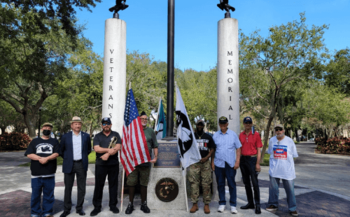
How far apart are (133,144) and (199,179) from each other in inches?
61.5

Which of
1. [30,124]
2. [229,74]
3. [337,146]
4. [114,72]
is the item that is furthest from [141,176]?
[337,146]

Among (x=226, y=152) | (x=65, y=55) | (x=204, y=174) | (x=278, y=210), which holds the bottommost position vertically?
(x=278, y=210)

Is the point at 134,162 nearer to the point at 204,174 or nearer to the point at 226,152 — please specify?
→ the point at 204,174

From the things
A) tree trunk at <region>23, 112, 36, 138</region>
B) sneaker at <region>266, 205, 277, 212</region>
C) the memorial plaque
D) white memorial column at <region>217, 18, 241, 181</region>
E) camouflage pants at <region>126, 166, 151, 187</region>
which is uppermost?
white memorial column at <region>217, 18, 241, 181</region>

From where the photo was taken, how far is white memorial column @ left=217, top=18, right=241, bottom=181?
34.8 ft

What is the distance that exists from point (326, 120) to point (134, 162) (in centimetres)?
2467

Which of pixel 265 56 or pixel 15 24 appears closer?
pixel 15 24

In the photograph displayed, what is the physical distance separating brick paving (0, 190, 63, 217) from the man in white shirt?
15.2 feet

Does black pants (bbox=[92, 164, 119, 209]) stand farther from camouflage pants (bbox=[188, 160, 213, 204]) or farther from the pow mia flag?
camouflage pants (bbox=[188, 160, 213, 204])

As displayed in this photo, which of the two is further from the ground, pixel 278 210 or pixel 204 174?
pixel 204 174

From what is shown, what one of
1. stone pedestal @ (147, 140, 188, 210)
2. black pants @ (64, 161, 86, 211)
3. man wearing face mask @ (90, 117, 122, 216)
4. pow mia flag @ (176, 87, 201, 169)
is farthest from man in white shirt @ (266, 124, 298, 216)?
black pants @ (64, 161, 86, 211)

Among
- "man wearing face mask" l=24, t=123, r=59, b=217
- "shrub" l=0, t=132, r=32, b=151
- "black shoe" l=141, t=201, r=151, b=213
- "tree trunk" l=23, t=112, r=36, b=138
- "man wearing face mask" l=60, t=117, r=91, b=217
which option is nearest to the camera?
"man wearing face mask" l=24, t=123, r=59, b=217

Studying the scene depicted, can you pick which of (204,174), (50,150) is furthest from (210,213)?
(50,150)

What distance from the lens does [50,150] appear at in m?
5.24
